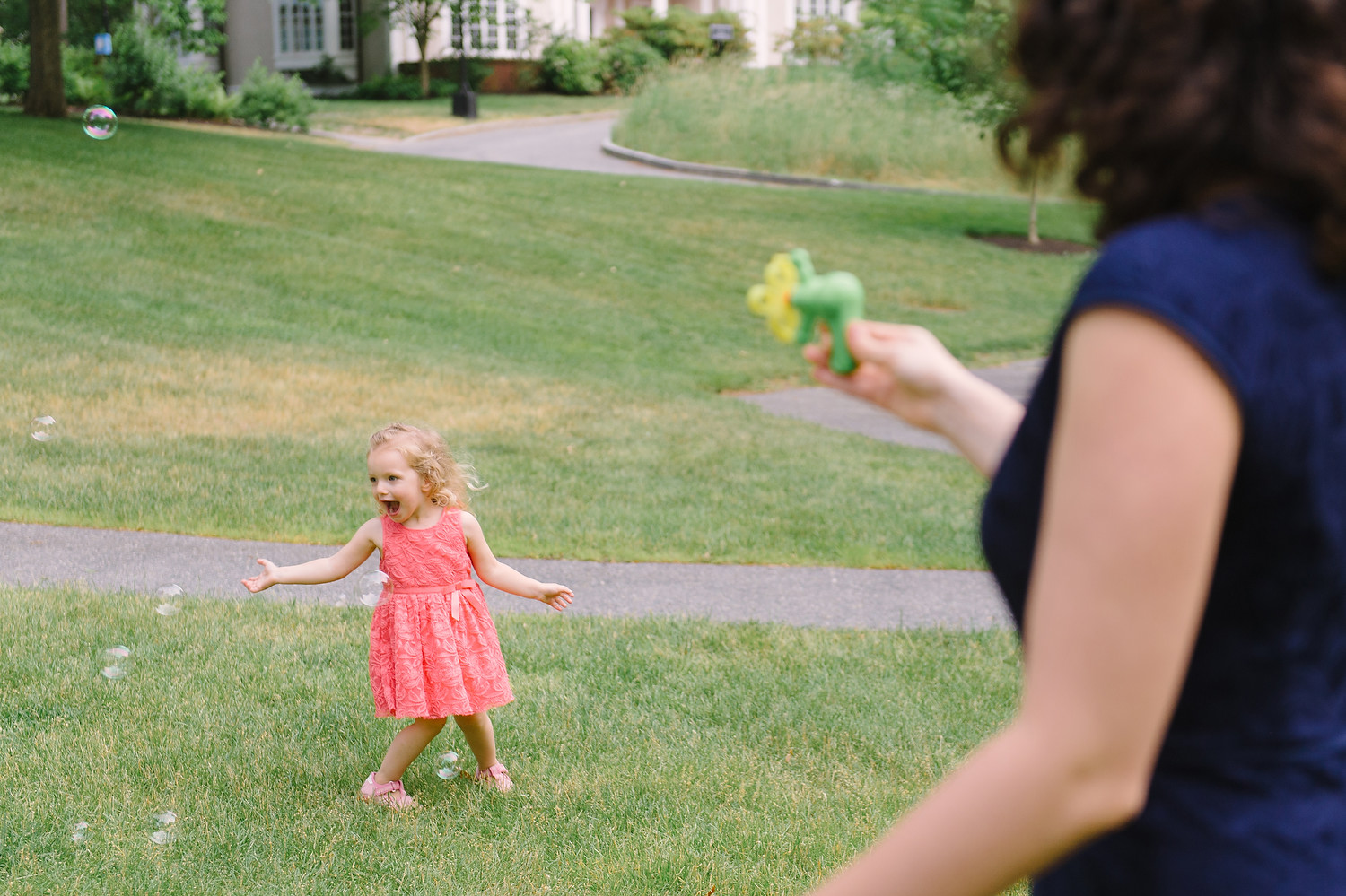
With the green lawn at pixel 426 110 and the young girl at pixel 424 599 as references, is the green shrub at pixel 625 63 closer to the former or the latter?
the green lawn at pixel 426 110

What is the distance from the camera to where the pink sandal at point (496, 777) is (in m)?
4.37

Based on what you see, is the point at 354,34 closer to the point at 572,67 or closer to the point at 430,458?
the point at 572,67

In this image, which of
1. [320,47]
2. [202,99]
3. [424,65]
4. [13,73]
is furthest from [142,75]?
[320,47]

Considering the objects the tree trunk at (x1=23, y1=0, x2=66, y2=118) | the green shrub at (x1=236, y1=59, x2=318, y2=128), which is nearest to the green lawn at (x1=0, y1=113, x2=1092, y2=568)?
the tree trunk at (x1=23, y1=0, x2=66, y2=118)

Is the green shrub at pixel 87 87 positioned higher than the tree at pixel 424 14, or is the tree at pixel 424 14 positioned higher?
the tree at pixel 424 14

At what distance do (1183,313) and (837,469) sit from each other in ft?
28.1

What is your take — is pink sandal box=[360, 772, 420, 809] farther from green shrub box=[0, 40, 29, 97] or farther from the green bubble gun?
green shrub box=[0, 40, 29, 97]

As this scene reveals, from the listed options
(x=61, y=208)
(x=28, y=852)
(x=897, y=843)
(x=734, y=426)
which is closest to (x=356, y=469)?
(x=734, y=426)

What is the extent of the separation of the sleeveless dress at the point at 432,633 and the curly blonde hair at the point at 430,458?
74mm

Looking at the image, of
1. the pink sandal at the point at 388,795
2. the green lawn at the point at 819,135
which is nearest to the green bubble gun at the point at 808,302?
the pink sandal at the point at 388,795

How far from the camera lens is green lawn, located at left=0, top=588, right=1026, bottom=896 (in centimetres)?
382

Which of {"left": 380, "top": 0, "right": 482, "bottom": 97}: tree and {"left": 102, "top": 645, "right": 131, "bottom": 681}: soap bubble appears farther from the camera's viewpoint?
{"left": 380, "top": 0, "right": 482, "bottom": 97}: tree

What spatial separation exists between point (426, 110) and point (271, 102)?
9390 millimetres

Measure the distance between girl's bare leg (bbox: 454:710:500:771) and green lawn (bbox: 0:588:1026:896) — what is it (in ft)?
0.36
